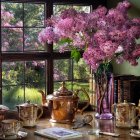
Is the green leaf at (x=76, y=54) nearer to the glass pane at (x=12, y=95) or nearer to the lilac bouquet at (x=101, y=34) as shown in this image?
the lilac bouquet at (x=101, y=34)

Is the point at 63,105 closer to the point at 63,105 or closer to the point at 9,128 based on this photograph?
the point at 63,105

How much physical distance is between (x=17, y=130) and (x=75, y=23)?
0.75 metres

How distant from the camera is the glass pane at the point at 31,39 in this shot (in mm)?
2809

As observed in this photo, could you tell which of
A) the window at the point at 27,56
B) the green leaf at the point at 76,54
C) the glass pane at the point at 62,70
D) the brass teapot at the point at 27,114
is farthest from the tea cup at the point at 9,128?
the glass pane at the point at 62,70

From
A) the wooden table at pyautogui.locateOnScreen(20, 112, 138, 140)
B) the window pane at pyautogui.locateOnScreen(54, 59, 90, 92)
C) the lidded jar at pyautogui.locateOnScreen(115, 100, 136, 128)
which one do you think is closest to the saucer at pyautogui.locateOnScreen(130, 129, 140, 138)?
the wooden table at pyautogui.locateOnScreen(20, 112, 138, 140)

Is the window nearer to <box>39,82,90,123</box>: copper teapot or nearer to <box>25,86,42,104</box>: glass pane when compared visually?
<box>25,86,42,104</box>: glass pane

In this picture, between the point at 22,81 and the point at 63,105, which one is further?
the point at 22,81

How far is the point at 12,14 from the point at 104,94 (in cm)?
80

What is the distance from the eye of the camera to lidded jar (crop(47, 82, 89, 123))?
2.50 metres

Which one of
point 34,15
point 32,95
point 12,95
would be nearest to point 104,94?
point 32,95

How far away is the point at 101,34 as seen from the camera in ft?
7.98

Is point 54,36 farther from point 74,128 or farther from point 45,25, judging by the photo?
point 74,128

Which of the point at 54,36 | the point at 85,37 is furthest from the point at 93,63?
the point at 54,36

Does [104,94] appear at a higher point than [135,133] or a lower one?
higher
